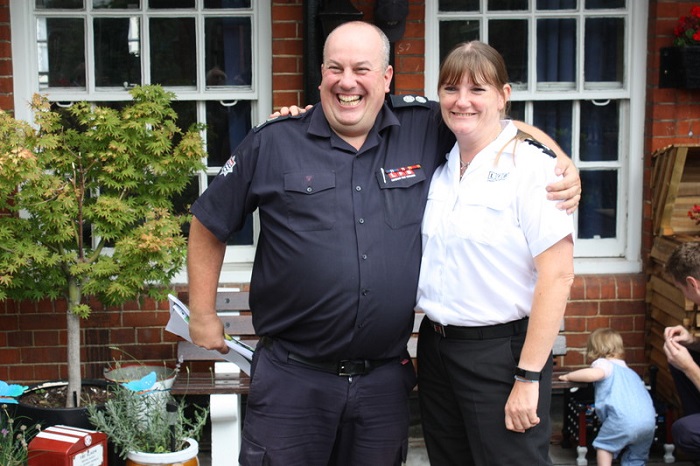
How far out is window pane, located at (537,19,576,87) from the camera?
575 centimetres

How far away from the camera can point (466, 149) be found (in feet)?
10.8

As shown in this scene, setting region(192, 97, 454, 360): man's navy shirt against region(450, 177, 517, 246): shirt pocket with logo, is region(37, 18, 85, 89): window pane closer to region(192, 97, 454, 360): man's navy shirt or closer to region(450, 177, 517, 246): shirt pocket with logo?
region(192, 97, 454, 360): man's navy shirt

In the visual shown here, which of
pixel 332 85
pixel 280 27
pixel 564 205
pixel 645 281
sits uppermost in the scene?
pixel 280 27

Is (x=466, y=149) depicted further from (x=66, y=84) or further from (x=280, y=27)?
(x=66, y=84)

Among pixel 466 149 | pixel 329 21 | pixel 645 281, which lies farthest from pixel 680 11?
pixel 466 149

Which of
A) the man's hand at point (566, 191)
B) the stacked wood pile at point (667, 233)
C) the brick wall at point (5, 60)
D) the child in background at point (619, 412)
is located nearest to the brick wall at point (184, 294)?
the brick wall at point (5, 60)

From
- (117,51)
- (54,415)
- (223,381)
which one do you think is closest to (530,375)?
(223,381)

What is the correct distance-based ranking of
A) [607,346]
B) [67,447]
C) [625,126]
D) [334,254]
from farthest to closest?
[625,126], [607,346], [67,447], [334,254]

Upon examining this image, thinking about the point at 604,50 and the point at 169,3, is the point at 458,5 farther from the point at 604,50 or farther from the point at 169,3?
the point at 169,3

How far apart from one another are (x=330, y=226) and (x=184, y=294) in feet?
7.92

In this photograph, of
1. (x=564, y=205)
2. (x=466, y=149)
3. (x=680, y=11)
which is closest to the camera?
(x=564, y=205)

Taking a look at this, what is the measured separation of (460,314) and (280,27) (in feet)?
9.06

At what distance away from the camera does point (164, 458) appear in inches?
171

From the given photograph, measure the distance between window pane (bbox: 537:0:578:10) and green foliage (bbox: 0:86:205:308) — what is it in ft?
7.30
